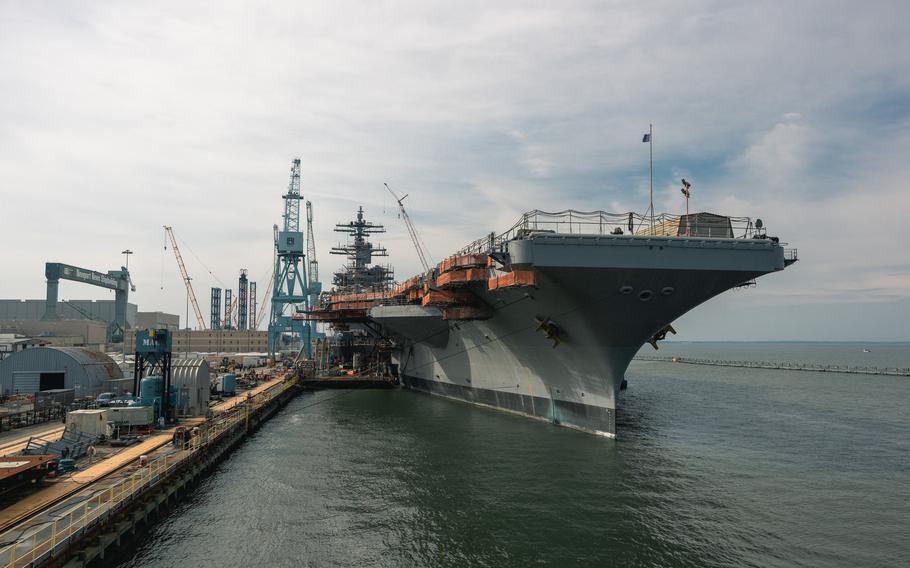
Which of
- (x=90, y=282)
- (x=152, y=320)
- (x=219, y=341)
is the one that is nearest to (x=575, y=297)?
(x=90, y=282)

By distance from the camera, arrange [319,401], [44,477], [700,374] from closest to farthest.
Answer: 1. [44,477]
2. [319,401]
3. [700,374]

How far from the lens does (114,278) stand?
2803 inches

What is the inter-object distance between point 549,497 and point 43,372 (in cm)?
2810

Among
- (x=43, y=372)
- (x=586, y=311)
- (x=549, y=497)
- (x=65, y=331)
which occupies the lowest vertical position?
(x=549, y=497)

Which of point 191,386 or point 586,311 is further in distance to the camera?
point 191,386

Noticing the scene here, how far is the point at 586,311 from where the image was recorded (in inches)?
887

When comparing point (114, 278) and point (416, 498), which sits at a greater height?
point (114, 278)

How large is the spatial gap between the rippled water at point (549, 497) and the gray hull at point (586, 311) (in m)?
1.99

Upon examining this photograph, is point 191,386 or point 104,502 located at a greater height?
point 191,386

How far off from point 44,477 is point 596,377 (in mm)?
20612

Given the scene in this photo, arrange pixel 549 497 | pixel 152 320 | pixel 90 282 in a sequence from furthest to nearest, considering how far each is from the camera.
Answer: pixel 152 320 < pixel 90 282 < pixel 549 497

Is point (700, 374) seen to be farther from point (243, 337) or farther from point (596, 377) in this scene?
point (243, 337)

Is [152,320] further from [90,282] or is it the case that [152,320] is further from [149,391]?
[149,391]

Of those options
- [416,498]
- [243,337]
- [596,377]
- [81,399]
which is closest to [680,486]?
[596,377]
